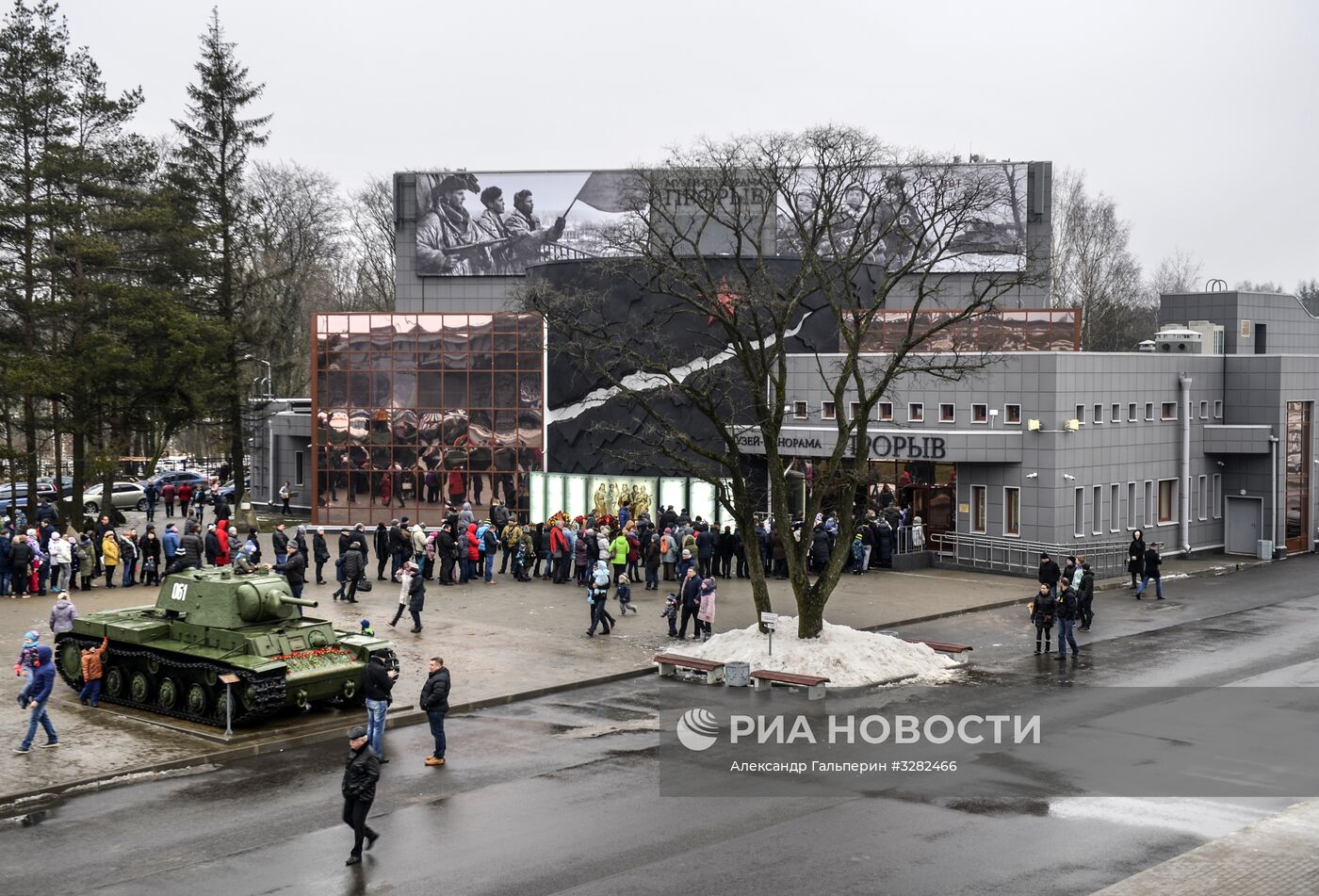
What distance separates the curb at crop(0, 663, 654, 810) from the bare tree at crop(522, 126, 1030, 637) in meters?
Answer: 4.49

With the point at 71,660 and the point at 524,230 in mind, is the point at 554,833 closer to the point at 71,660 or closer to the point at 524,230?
the point at 71,660

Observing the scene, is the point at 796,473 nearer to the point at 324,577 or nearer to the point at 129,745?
the point at 324,577

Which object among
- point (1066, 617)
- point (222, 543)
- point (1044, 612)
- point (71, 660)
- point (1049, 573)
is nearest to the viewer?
point (71, 660)

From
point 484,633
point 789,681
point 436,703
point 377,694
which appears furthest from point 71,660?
point 789,681

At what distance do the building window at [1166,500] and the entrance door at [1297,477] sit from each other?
3601 millimetres

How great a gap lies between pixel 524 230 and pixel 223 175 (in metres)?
15.3

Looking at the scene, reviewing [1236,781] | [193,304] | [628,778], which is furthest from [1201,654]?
[193,304]

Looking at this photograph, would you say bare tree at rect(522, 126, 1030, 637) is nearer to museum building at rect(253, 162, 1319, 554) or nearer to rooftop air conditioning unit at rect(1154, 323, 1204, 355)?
museum building at rect(253, 162, 1319, 554)

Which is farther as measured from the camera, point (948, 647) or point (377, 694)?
point (948, 647)

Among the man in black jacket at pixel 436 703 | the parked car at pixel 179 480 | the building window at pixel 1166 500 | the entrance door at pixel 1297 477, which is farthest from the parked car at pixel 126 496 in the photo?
the entrance door at pixel 1297 477

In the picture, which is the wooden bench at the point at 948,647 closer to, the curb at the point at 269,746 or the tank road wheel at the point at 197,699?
the curb at the point at 269,746

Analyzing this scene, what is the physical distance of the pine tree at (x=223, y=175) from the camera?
50031 millimetres

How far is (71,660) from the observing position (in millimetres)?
22031

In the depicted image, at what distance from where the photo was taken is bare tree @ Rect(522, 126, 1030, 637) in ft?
82.0
